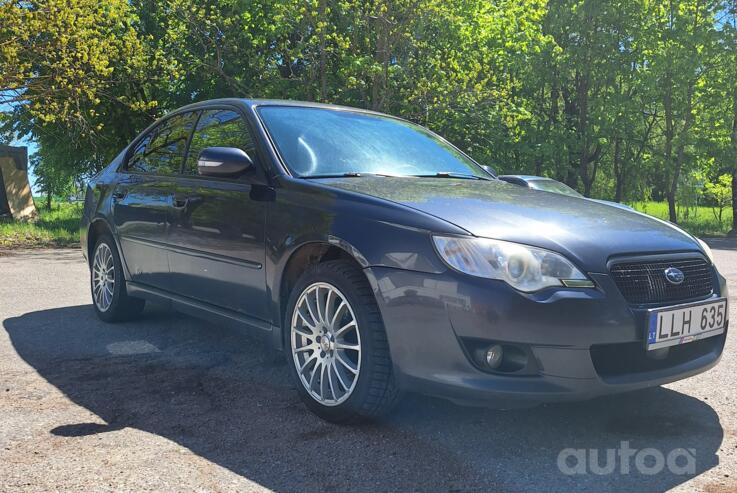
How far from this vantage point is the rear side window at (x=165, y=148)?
4.66m

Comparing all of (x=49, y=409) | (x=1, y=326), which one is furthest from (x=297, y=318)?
(x=1, y=326)

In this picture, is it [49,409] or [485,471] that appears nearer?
[485,471]

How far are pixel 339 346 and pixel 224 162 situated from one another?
1.20m

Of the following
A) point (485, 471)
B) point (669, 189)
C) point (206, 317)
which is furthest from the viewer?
point (669, 189)

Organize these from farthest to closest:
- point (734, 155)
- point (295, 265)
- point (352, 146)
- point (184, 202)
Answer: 1. point (734, 155)
2. point (184, 202)
3. point (352, 146)
4. point (295, 265)

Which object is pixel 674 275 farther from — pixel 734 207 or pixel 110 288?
pixel 734 207

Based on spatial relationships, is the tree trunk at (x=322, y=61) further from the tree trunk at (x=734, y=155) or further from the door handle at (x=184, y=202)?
the tree trunk at (x=734, y=155)

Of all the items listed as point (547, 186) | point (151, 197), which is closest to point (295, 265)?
point (151, 197)

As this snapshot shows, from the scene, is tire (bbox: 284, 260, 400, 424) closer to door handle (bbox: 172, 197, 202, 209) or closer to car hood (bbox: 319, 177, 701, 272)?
car hood (bbox: 319, 177, 701, 272)

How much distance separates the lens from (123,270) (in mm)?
5152

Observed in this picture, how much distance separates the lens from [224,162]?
3.64 meters

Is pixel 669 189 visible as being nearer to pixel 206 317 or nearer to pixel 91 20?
pixel 91 20

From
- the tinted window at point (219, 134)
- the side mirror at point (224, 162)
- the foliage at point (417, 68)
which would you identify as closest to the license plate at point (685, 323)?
the side mirror at point (224, 162)

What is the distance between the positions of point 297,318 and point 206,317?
0.95 m
